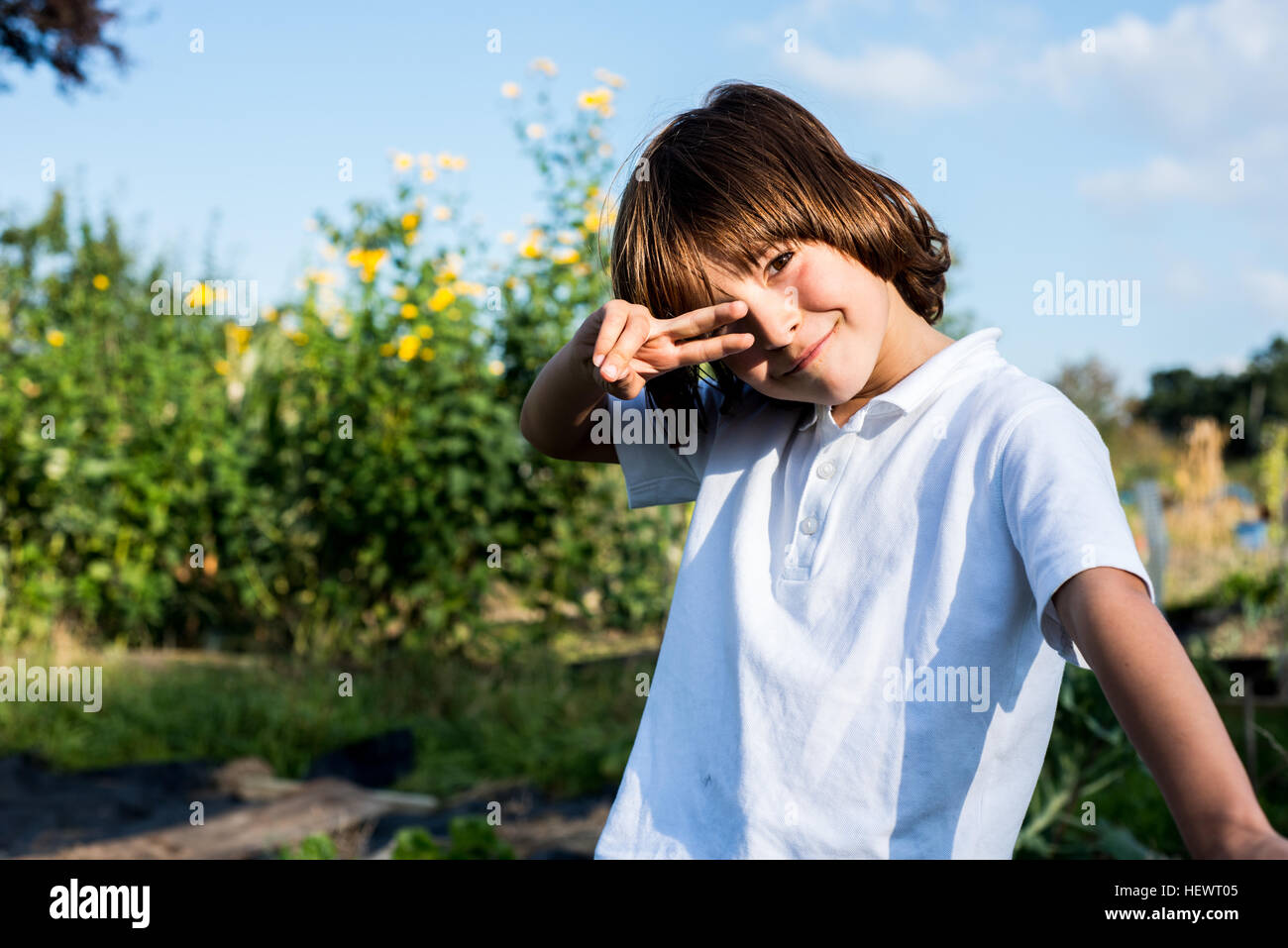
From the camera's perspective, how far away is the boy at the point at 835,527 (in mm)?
1003

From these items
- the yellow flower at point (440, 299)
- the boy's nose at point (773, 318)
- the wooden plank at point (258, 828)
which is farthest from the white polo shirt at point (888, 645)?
the yellow flower at point (440, 299)

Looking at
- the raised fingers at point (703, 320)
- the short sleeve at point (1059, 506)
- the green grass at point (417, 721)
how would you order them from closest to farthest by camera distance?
the short sleeve at point (1059, 506)
the raised fingers at point (703, 320)
the green grass at point (417, 721)

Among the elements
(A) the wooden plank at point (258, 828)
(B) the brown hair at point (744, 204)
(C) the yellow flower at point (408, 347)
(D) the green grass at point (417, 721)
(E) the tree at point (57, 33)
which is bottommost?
(A) the wooden plank at point (258, 828)

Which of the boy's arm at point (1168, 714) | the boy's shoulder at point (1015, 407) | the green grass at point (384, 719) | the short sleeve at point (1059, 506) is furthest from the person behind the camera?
the green grass at point (384, 719)

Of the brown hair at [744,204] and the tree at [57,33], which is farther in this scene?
the tree at [57,33]

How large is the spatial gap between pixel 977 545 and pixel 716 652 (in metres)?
0.32

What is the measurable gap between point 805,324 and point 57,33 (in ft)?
31.7

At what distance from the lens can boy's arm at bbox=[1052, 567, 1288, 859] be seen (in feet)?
2.19

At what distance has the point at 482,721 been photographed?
4.13 meters

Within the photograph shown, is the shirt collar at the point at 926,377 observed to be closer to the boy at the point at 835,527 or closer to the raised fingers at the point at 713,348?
the boy at the point at 835,527

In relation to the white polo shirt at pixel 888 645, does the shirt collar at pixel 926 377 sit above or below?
above

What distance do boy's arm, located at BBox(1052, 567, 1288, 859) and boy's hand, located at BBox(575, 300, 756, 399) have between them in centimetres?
44

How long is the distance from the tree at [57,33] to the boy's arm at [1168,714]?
989 centimetres

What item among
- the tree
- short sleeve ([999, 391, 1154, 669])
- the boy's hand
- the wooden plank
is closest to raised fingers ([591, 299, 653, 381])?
the boy's hand
